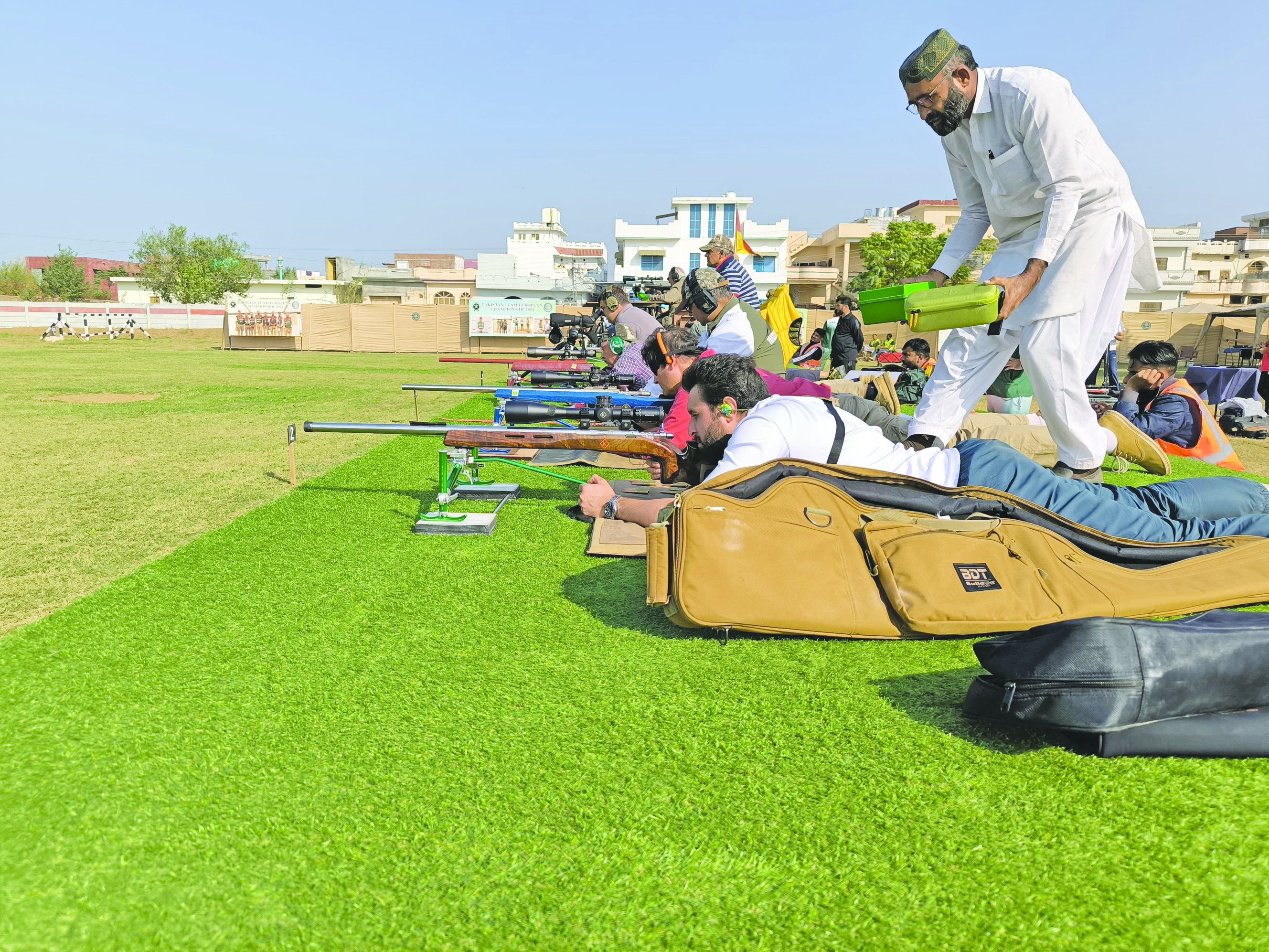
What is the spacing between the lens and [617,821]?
166 centimetres

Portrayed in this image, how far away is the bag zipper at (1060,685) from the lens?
1744mm

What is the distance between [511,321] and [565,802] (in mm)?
38987

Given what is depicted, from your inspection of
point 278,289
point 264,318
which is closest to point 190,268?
point 278,289

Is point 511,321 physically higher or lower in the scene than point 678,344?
higher

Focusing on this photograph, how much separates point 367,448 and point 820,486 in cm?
568

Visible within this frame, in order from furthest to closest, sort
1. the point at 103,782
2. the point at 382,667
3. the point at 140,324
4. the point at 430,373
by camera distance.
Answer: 1. the point at 140,324
2. the point at 430,373
3. the point at 382,667
4. the point at 103,782

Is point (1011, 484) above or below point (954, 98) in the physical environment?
below

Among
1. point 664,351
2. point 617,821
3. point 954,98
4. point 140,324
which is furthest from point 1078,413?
point 140,324

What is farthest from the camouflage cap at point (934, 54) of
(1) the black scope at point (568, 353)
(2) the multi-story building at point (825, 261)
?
(2) the multi-story building at point (825, 261)

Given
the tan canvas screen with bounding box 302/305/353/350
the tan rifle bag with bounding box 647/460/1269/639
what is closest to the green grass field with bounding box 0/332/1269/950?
the tan rifle bag with bounding box 647/460/1269/639

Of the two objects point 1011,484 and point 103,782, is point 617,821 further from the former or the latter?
point 1011,484

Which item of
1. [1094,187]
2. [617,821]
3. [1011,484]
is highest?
[1094,187]

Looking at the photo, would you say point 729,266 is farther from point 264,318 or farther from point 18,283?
point 18,283

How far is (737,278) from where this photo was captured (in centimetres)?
910
